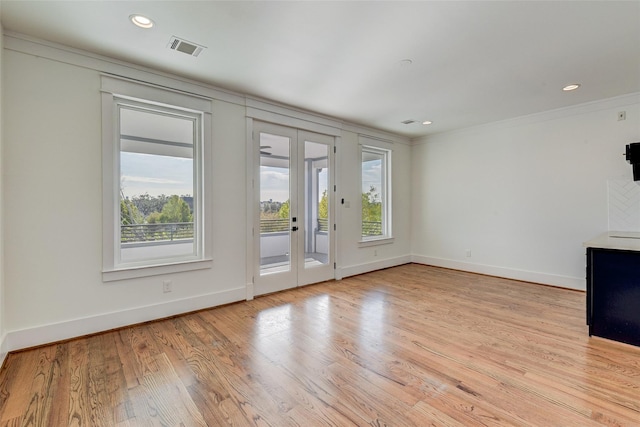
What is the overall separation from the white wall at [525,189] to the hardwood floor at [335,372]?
4.32 ft

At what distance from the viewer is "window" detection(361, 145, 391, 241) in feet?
18.2

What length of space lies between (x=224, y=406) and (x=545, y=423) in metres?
1.87

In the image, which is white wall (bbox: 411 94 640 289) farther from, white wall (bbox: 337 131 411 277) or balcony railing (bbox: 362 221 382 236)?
balcony railing (bbox: 362 221 382 236)

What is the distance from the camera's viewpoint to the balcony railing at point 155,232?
3126 millimetres

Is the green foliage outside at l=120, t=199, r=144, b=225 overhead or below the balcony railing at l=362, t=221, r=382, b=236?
overhead

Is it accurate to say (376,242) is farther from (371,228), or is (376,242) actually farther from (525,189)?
(525,189)

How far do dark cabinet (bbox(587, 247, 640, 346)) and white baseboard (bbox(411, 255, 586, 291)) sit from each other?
72.2 inches

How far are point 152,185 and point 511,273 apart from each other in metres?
5.47

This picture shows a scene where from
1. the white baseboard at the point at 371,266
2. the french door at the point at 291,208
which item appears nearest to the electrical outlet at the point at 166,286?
the french door at the point at 291,208

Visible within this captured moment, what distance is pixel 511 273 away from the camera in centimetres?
495

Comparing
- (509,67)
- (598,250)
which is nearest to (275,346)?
(598,250)

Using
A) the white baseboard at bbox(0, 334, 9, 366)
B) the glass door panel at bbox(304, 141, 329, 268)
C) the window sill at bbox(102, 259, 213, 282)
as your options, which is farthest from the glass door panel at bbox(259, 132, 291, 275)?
the white baseboard at bbox(0, 334, 9, 366)

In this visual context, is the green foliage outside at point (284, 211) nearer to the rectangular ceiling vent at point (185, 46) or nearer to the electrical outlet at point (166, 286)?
the electrical outlet at point (166, 286)

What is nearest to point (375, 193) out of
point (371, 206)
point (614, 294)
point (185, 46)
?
point (371, 206)
